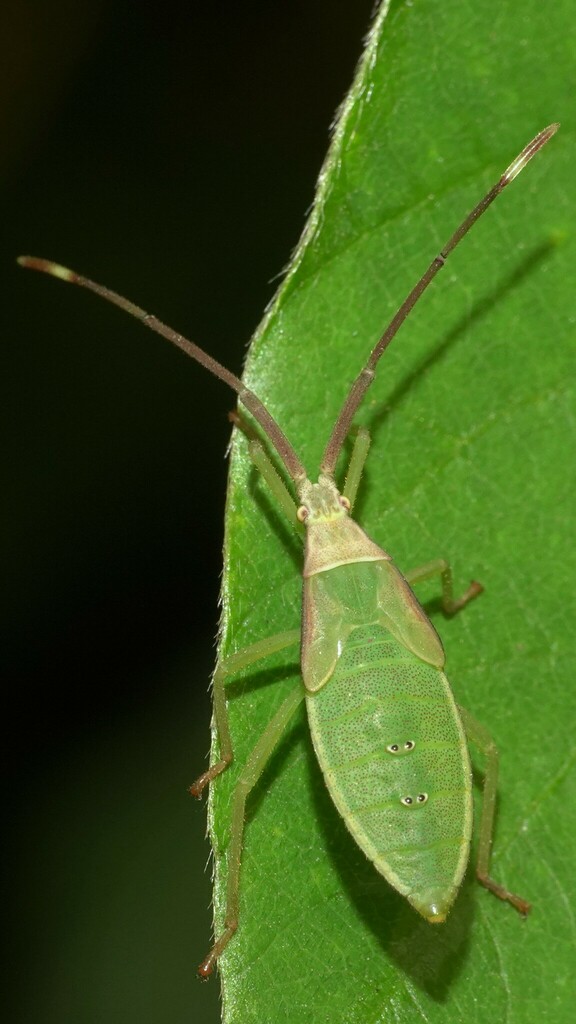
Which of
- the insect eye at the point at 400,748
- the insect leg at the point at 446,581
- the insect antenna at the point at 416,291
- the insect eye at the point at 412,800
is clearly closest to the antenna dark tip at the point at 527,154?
the insect antenna at the point at 416,291

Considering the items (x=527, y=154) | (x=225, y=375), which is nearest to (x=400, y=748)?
(x=225, y=375)

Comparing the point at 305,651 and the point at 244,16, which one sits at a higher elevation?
the point at 244,16

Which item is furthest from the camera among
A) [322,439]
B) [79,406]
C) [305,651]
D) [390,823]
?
[79,406]

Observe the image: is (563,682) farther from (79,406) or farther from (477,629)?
(79,406)

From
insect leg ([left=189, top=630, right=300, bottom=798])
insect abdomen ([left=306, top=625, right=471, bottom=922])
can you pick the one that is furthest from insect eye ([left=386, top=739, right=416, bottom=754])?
insect leg ([left=189, top=630, right=300, bottom=798])

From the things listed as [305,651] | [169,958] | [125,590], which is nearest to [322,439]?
[305,651]

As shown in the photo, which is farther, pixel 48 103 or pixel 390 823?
pixel 48 103

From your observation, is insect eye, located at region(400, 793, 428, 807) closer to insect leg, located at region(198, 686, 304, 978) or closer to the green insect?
the green insect
